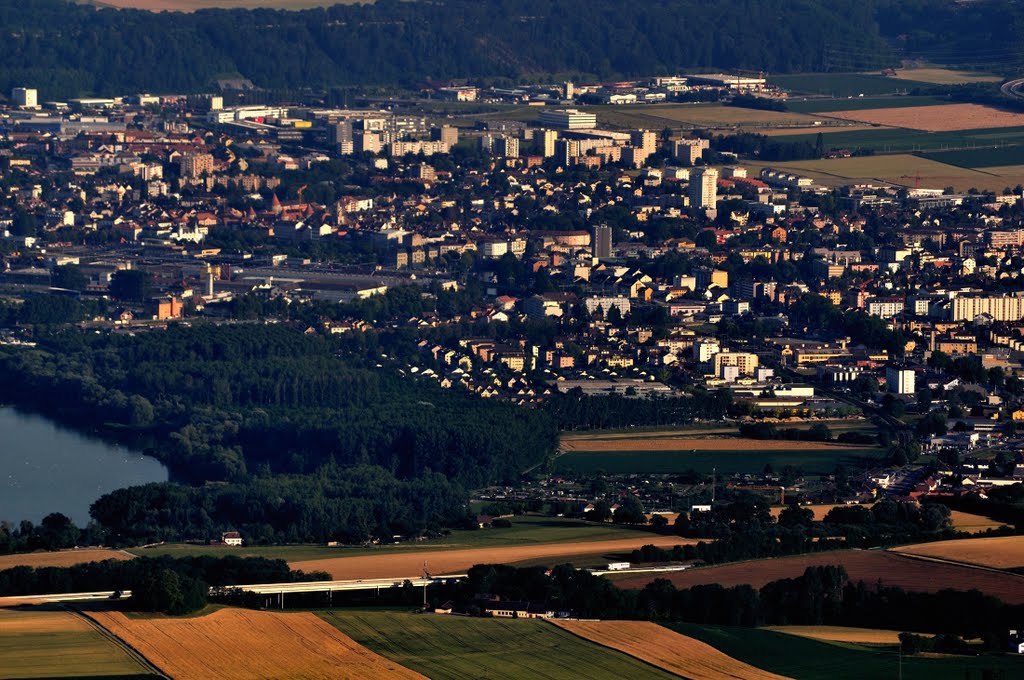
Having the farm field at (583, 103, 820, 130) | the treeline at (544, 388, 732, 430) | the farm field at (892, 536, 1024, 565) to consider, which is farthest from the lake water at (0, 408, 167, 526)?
the farm field at (583, 103, 820, 130)

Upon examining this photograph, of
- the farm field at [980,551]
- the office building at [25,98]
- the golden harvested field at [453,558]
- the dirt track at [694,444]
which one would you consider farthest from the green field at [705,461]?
the office building at [25,98]

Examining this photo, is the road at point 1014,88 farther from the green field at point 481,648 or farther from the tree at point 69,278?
the green field at point 481,648

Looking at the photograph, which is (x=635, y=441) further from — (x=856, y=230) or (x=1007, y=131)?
(x=1007, y=131)

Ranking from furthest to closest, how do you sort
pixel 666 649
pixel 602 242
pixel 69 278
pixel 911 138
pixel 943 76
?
pixel 943 76
pixel 911 138
pixel 602 242
pixel 69 278
pixel 666 649

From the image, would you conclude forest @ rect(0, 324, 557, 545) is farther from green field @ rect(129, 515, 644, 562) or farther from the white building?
the white building

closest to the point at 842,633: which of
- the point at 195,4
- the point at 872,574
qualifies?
the point at 872,574

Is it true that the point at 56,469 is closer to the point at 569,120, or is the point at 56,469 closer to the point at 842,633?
the point at 842,633
